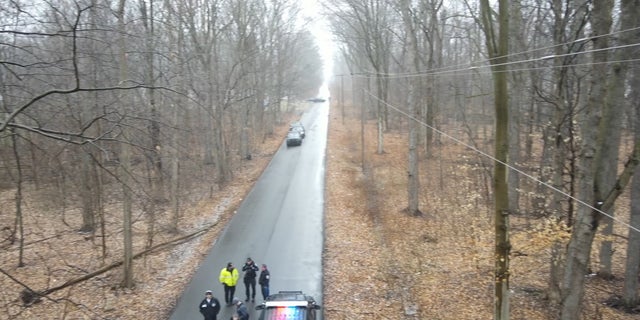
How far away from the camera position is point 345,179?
28.3m

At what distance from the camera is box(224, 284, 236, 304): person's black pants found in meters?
13.3

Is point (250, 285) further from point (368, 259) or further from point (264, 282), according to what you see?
point (368, 259)

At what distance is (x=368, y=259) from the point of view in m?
16.1

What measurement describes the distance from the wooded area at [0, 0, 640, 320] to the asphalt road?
2.40m

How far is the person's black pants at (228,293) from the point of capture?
1334 cm

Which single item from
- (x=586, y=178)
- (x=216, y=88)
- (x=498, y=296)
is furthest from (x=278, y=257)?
(x=216, y=88)

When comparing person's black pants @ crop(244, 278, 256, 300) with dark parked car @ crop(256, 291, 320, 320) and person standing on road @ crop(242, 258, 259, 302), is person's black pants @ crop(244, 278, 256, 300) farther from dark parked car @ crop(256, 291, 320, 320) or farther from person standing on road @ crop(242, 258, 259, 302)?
dark parked car @ crop(256, 291, 320, 320)

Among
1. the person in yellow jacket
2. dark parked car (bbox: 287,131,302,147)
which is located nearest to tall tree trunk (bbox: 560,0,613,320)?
the person in yellow jacket

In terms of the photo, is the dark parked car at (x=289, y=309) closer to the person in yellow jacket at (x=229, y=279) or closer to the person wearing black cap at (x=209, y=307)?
the person wearing black cap at (x=209, y=307)

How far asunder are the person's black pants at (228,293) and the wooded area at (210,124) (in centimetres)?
330

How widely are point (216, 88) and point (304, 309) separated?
62.0 feet

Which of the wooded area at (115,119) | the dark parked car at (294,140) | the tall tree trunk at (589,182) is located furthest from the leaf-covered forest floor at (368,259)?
the dark parked car at (294,140)

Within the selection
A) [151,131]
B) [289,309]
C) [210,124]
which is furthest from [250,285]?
[210,124]

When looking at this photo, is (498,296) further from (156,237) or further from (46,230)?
(46,230)
